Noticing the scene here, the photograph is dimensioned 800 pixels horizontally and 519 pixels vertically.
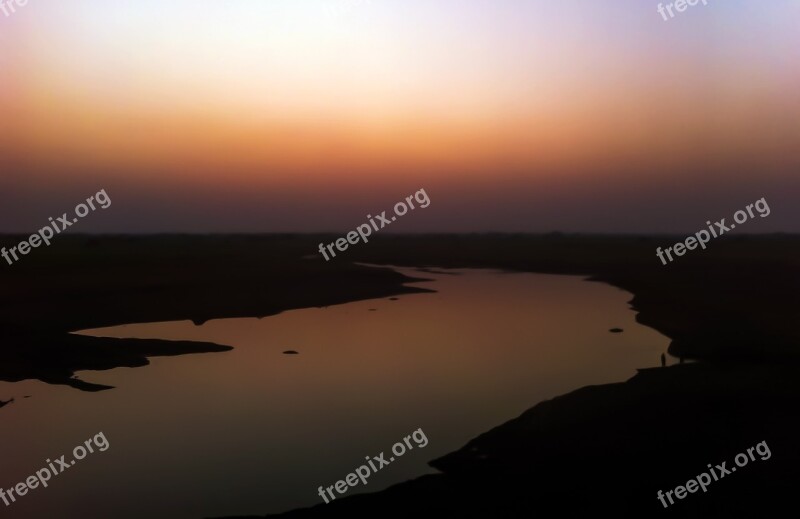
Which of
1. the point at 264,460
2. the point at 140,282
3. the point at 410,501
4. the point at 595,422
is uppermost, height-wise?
the point at 140,282

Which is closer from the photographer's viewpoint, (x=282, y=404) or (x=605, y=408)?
(x=605, y=408)

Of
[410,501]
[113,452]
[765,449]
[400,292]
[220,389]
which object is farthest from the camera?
[400,292]

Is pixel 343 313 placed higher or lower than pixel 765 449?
higher

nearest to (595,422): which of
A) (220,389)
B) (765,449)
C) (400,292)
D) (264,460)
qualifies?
(765,449)

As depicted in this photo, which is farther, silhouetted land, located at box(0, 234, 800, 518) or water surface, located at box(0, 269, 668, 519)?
water surface, located at box(0, 269, 668, 519)

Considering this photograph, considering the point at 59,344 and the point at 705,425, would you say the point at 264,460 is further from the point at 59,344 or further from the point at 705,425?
the point at 59,344

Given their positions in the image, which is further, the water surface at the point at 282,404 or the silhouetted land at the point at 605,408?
the water surface at the point at 282,404

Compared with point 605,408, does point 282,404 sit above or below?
above

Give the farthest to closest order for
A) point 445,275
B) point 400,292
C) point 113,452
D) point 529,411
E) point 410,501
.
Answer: point 445,275 → point 400,292 → point 529,411 → point 113,452 → point 410,501

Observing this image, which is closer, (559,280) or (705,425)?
(705,425)

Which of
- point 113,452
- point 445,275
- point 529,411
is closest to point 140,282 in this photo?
point 445,275
